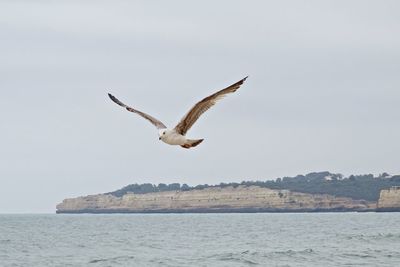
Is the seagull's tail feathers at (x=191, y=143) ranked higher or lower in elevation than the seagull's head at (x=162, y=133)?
lower

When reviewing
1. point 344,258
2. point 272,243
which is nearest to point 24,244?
point 272,243

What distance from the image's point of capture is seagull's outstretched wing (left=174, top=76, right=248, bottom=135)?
22.3m

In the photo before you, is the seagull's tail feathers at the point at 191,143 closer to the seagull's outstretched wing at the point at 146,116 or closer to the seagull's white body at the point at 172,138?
the seagull's white body at the point at 172,138

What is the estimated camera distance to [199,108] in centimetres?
2352

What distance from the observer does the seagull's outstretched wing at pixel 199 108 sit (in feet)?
73.3

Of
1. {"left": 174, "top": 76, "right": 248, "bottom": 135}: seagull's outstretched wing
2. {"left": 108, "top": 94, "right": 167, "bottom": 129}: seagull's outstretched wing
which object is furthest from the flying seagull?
{"left": 108, "top": 94, "right": 167, "bottom": 129}: seagull's outstretched wing

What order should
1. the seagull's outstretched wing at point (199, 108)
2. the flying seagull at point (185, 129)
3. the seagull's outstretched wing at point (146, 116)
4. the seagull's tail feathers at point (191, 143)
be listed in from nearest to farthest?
the seagull's outstretched wing at point (199, 108) < the flying seagull at point (185, 129) < the seagull's tail feathers at point (191, 143) < the seagull's outstretched wing at point (146, 116)

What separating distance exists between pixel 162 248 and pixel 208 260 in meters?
16.4

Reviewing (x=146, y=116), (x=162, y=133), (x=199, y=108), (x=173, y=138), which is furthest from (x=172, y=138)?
(x=146, y=116)

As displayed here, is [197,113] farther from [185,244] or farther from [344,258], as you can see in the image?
[185,244]

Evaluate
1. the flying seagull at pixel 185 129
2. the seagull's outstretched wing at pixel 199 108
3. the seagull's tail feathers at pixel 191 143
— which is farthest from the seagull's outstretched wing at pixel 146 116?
the seagull's tail feathers at pixel 191 143

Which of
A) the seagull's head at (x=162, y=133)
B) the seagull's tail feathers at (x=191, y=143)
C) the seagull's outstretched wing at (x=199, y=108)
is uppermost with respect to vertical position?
the seagull's outstretched wing at (x=199, y=108)

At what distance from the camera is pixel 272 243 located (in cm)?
9362

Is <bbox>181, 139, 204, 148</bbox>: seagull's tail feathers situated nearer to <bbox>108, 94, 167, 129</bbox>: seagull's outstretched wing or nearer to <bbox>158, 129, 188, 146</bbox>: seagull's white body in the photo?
<bbox>158, 129, 188, 146</bbox>: seagull's white body
